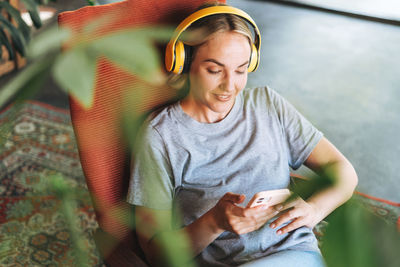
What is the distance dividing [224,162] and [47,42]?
3.08 feet

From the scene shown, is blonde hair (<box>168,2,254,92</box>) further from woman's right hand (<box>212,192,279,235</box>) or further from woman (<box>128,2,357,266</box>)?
woman's right hand (<box>212,192,279,235</box>)

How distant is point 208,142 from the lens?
3.73 feet

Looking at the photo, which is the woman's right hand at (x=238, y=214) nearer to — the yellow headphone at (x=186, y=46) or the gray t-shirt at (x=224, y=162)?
the gray t-shirt at (x=224, y=162)

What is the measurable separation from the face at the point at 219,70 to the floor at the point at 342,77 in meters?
1.11

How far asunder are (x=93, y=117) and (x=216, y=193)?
15.2 inches

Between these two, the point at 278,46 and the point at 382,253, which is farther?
the point at 278,46

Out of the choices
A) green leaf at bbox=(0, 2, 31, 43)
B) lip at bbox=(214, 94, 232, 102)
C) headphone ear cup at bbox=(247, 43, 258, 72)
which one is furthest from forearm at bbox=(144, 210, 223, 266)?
green leaf at bbox=(0, 2, 31, 43)

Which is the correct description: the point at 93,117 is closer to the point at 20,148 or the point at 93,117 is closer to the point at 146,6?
the point at 146,6

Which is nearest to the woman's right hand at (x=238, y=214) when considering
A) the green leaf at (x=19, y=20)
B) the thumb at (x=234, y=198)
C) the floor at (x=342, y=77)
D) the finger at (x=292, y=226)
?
the thumb at (x=234, y=198)

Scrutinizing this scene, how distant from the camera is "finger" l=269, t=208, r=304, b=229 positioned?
99 centimetres

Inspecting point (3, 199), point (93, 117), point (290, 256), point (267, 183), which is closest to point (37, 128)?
point (3, 199)

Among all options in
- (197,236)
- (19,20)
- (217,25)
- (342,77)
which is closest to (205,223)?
(197,236)

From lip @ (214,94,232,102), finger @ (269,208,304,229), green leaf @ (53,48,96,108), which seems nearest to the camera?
green leaf @ (53,48,96,108)

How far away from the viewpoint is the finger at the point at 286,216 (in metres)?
0.99
